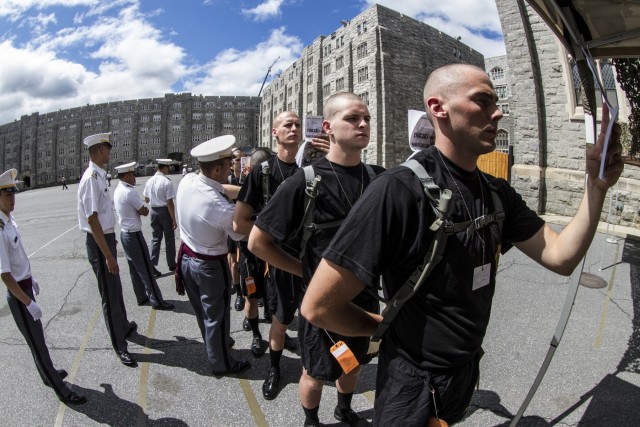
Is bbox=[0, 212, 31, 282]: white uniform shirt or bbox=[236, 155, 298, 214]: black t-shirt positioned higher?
bbox=[236, 155, 298, 214]: black t-shirt

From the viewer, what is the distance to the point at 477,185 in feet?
5.67

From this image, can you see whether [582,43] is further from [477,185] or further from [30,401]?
[30,401]

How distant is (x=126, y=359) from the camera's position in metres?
3.93

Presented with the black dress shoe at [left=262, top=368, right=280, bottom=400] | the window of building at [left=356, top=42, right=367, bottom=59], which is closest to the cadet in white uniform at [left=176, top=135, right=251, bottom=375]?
the black dress shoe at [left=262, top=368, right=280, bottom=400]

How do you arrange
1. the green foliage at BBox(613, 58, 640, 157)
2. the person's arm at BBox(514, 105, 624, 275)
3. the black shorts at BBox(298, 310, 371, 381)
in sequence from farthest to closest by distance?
the black shorts at BBox(298, 310, 371, 381)
the green foliage at BBox(613, 58, 640, 157)
the person's arm at BBox(514, 105, 624, 275)

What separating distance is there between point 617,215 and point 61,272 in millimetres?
12639

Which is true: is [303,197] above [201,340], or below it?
above

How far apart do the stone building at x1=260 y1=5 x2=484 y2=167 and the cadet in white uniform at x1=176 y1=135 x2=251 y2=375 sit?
127 ft

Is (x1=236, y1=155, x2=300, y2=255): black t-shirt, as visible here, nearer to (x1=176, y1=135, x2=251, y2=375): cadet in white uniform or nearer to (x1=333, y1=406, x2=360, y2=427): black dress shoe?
(x1=176, y1=135, x2=251, y2=375): cadet in white uniform

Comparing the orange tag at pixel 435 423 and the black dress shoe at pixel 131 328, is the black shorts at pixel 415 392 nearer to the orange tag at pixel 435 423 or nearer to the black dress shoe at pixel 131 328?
the orange tag at pixel 435 423

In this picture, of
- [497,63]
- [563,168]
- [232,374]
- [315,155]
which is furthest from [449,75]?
[497,63]

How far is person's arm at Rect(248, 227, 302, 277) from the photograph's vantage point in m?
2.71

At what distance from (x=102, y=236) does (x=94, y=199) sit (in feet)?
1.29

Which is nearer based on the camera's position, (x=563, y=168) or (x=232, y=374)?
(x=232, y=374)
